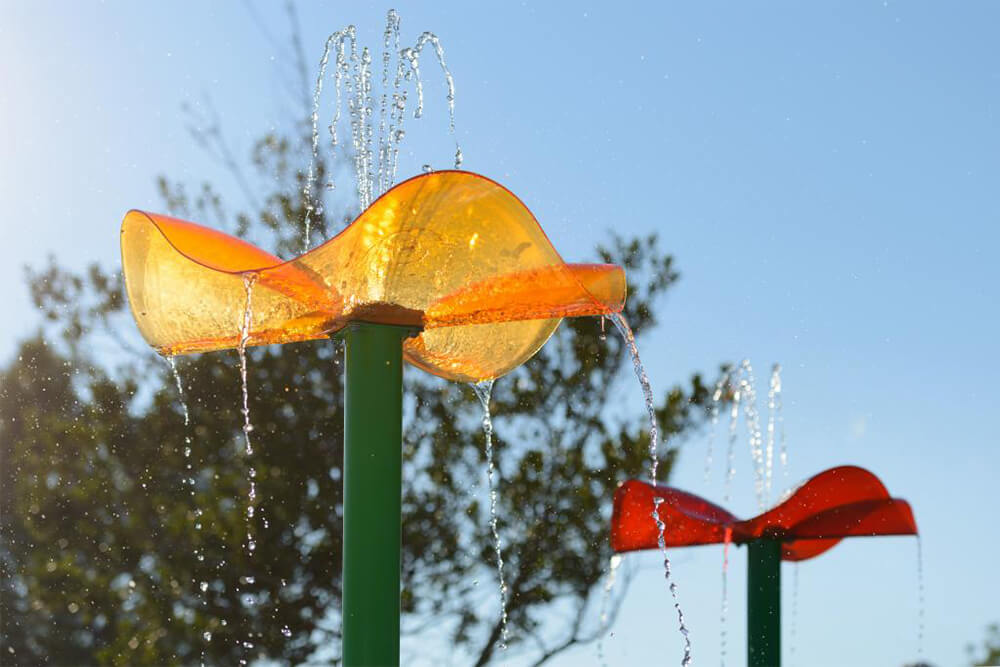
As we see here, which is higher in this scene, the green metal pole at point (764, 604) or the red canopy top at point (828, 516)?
the red canopy top at point (828, 516)

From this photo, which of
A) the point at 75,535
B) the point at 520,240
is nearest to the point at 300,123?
the point at 75,535

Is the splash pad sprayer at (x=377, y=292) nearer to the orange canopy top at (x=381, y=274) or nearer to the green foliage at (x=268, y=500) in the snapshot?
the orange canopy top at (x=381, y=274)

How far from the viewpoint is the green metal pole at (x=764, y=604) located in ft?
18.5

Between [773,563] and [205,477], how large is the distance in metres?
5.08

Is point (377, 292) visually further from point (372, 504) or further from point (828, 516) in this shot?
point (828, 516)

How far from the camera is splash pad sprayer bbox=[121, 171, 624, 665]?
3.73m

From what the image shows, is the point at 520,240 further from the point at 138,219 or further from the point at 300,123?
the point at 300,123

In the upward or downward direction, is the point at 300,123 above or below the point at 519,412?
above

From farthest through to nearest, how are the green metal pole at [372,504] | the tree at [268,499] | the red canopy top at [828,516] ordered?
the tree at [268,499]
the red canopy top at [828,516]
the green metal pole at [372,504]

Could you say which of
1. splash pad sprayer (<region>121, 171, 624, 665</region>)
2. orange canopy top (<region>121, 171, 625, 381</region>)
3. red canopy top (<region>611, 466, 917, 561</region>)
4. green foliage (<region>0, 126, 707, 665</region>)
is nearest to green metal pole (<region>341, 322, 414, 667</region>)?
splash pad sprayer (<region>121, 171, 624, 665</region>)

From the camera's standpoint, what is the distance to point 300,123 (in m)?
10.5

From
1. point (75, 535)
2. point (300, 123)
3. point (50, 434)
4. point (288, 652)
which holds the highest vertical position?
point (300, 123)

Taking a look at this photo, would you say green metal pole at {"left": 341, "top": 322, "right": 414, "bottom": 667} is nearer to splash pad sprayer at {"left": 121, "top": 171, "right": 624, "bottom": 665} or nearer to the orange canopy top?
splash pad sprayer at {"left": 121, "top": 171, "right": 624, "bottom": 665}

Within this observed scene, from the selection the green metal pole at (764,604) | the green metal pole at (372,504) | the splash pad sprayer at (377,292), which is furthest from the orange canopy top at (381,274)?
the green metal pole at (764,604)
